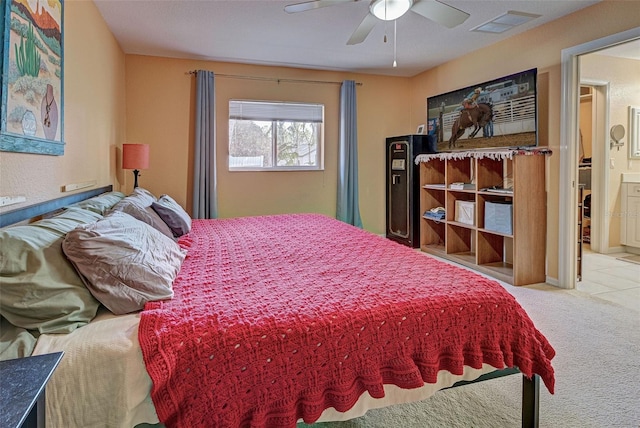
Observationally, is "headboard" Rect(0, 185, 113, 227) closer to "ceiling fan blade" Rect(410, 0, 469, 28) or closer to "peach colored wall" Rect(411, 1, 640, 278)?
"ceiling fan blade" Rect(410, 0, 469, 28)

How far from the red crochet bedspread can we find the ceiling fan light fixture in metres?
1.62

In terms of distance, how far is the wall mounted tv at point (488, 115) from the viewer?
3674mm

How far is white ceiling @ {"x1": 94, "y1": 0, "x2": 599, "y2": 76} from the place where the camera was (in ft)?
10.8

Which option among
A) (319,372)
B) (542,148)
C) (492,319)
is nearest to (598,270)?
(542,148)

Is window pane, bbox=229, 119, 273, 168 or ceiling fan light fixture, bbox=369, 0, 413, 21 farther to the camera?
window pane, bbox=229, 119, 273, 168

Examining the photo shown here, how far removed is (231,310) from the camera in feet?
4.46

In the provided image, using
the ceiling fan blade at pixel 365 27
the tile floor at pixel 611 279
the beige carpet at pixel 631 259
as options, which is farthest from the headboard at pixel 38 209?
the beige carpet at pixel 631 259

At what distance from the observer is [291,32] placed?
12.7 feet

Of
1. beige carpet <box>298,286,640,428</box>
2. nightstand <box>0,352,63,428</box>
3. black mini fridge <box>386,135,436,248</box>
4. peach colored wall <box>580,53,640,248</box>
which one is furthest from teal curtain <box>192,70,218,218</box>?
peach colored wall <box>580,53,640,248</box>

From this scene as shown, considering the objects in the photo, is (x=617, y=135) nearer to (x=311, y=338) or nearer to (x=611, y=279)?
(x=611, y=279)

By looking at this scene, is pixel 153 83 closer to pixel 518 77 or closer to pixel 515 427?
pixel 518 77

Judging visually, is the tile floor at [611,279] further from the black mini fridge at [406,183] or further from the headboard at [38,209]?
the headboard at [38,209]

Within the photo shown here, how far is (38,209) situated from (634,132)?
639 centimetres

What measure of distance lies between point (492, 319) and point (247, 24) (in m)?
3.35
